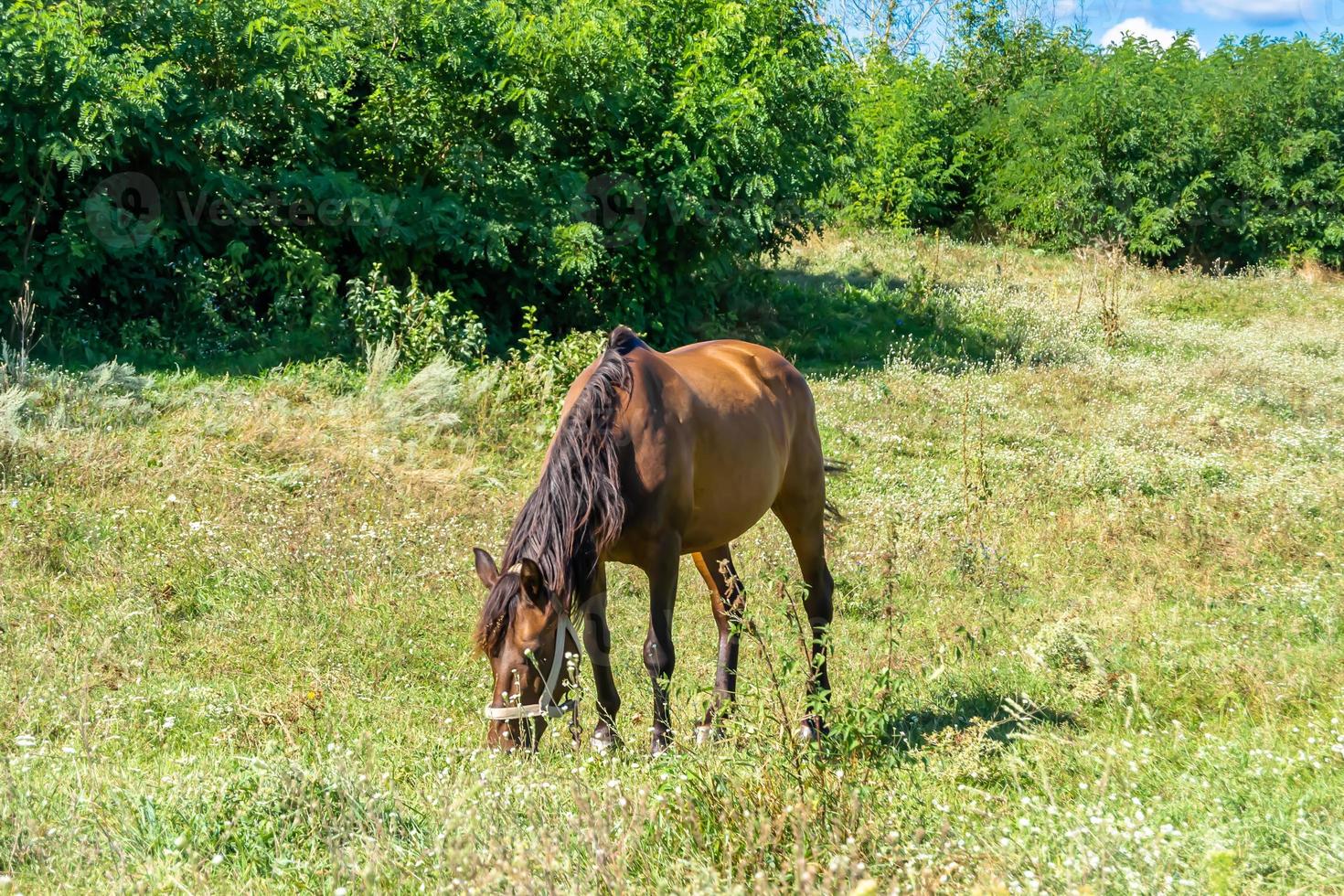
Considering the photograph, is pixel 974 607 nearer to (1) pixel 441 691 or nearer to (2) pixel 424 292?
(1) pixel 441 691

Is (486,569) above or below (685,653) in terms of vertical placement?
above

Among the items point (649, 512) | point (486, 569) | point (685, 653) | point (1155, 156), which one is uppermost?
point (1155, 156)

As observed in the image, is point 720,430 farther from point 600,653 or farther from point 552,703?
point 552,703

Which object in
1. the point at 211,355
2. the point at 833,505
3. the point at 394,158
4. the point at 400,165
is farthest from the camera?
the point at 400,165

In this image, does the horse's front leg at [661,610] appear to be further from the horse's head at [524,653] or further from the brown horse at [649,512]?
the horse's head at [524,653]

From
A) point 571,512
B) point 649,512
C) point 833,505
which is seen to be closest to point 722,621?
point 649,512

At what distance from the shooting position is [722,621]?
235 inches

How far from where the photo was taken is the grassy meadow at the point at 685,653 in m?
3.22

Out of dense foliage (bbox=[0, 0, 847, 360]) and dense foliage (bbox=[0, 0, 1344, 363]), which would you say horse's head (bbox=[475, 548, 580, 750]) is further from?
dense foliage (bbox=[0, 0, 847, 360])

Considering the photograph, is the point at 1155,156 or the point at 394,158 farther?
the point at 1155,156

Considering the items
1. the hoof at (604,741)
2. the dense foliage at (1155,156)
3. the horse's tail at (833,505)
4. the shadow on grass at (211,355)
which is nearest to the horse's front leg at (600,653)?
the hoof at (604,741)

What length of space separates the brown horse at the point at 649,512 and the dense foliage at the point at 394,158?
231 inches

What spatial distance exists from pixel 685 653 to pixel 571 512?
6.91 ft

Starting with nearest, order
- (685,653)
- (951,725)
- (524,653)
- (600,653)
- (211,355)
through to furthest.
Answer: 1. (524,653)
2. (600,653)
3. (951,725)
4. (685,653)
5. (211,355)
